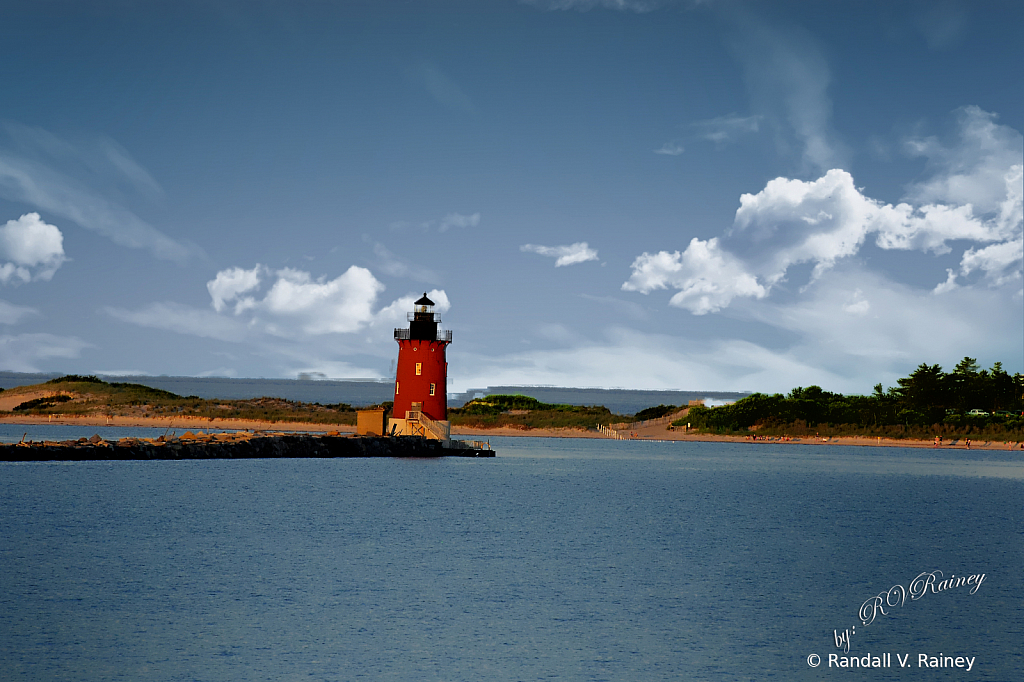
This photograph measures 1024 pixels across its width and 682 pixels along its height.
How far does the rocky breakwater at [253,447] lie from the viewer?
5784 cm

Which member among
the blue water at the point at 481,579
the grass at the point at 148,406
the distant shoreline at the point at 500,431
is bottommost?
the blue water at the point at 481,579

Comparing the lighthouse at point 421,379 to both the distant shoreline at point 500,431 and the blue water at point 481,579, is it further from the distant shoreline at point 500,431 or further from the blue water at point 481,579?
the distant shoreline at point 500,431

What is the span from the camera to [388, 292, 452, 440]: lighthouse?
63.2 metres

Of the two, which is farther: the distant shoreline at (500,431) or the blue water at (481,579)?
the distant shoreline at (500,431)

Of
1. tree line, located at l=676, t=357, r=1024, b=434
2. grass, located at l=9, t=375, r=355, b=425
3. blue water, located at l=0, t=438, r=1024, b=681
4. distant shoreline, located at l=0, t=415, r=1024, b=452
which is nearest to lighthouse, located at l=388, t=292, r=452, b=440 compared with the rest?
blue water, located at l=0, t=438, r=1024, b=681

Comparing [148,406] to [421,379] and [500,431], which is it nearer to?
[500,431]

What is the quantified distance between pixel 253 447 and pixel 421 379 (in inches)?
466

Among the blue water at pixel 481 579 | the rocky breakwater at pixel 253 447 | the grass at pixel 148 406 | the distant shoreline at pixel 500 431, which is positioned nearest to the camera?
the blue water at pixel 481 579

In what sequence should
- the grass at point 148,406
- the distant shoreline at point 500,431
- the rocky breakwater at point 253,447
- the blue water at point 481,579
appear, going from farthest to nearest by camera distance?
the grass at point 148,406 → the distant shoreline at point 500,431 → the rocky breakwater at point 253,447 → the blue water at point 481,579

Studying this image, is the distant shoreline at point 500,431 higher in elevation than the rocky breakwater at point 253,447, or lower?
higher

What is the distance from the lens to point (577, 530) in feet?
122

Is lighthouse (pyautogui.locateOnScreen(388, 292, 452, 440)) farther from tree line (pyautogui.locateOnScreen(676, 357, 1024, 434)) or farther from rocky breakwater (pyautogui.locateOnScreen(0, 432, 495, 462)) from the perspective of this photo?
tree line (pyautogui.locateOnScreen(676, 357, 1024, 434))

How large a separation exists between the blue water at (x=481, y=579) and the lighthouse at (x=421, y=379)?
11128mm

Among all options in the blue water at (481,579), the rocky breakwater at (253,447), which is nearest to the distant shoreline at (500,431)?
the rocky breakwater at (253,447)
